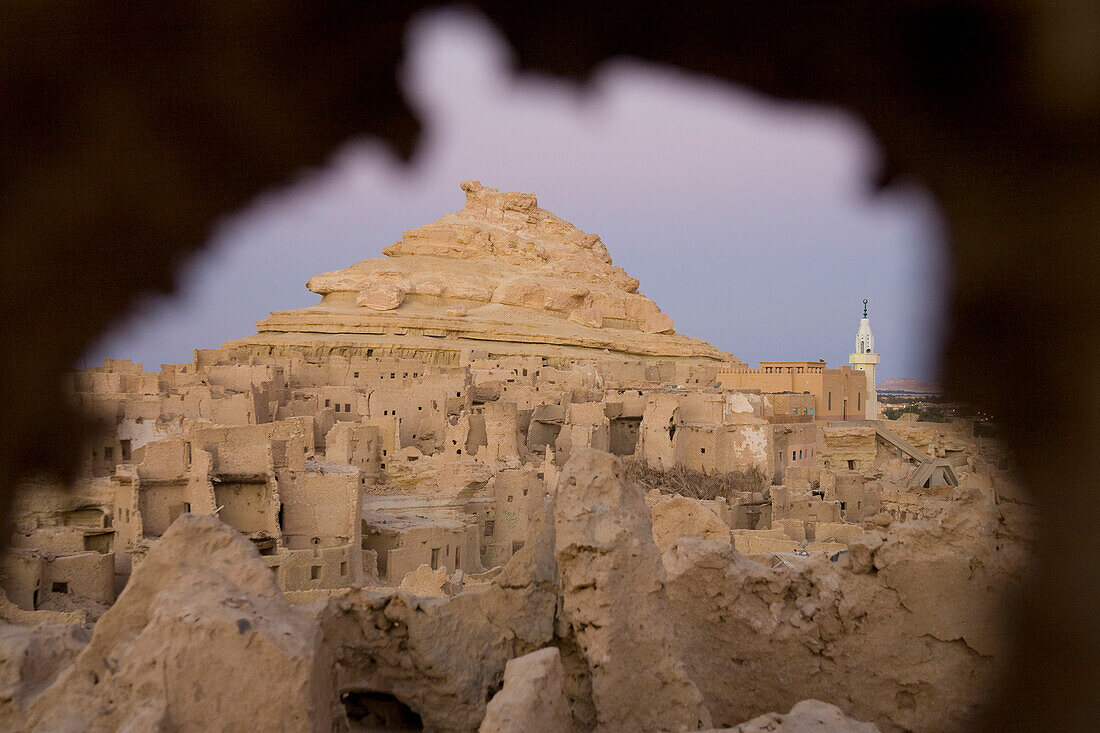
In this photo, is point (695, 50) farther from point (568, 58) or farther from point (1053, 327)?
point (1053, 327)

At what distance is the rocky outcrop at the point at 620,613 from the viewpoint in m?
4.09

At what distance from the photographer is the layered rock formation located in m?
53.2

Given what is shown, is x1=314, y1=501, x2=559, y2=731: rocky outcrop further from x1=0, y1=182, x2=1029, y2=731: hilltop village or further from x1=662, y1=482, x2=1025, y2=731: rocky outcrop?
x1=662, y1=482, x2=1025, y2=731: rocky outcrop

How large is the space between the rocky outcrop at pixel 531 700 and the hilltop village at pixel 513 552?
1cm

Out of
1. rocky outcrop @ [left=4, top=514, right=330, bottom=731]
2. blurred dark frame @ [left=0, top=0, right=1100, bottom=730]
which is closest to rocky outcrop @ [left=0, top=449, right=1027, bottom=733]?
rocky outcrop @ [left=4, top=514, right=330, bottom=731]

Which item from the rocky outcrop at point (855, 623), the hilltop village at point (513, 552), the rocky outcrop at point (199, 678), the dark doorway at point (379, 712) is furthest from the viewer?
the rocky outcrop at point (855, 623)

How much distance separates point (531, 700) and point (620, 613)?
2.87 feet

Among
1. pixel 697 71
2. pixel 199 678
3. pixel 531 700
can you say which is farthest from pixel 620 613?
pixel 697 71

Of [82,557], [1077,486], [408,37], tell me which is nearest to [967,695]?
[1077,486]

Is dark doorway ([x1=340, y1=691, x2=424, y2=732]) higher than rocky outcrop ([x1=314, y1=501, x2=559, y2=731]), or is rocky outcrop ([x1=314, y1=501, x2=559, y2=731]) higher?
rocky outcrop ([x1=314, y1=501, x2=559, y2=731])

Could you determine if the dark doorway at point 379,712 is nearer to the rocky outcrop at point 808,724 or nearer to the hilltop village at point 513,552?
the hilltop village at point 513,552

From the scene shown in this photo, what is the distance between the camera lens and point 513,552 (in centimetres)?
1317

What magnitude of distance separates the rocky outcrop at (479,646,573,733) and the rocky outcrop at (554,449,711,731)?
37cm

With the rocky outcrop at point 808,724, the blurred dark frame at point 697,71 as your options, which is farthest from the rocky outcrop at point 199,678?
the rocky outcrop at point 808,724
